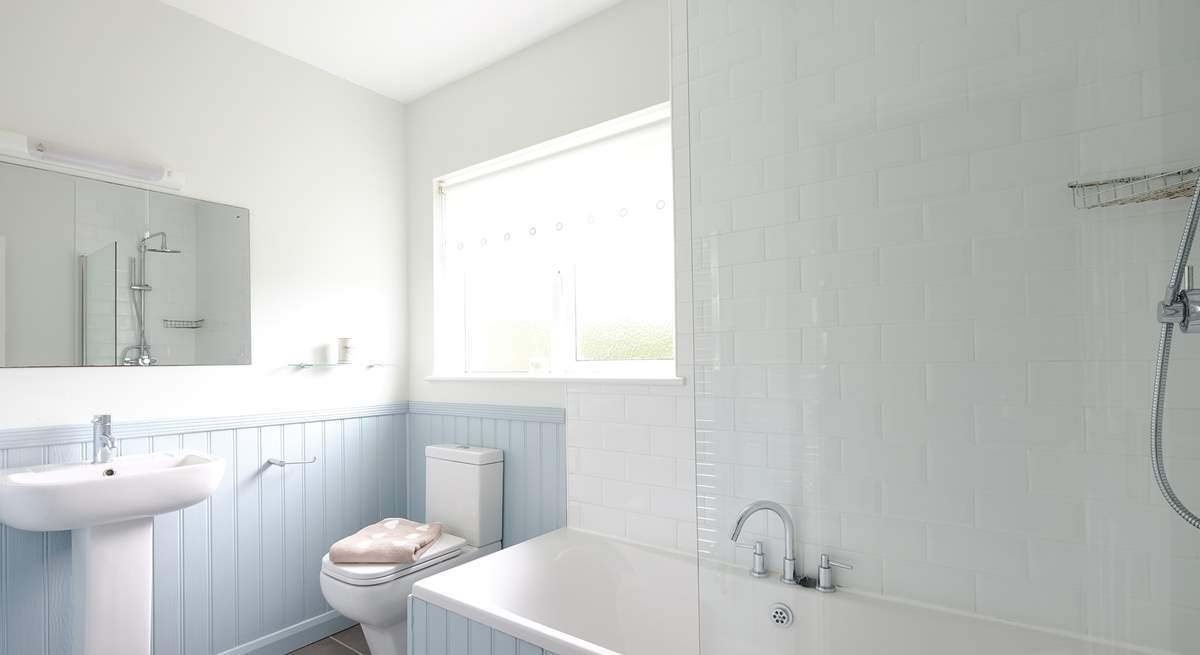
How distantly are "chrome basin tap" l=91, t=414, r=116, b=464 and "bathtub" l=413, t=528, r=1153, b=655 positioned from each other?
1.18m

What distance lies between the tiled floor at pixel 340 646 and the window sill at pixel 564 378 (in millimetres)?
1193

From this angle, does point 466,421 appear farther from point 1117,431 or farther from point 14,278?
point 1117,431

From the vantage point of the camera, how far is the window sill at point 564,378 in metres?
2.17

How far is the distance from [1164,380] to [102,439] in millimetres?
2730

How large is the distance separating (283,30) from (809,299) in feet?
8.23

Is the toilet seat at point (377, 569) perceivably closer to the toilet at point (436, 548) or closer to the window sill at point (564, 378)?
the toilet at point (436, 548)

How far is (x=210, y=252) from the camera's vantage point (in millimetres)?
2461

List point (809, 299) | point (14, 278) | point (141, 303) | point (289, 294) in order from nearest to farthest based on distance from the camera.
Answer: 1. point (809, 299)
2. point (14, 278)
3. point (141, 303)
4. point (289, 294)

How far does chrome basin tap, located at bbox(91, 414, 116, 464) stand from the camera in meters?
2.04

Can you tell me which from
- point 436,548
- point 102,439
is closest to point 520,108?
point 436,548

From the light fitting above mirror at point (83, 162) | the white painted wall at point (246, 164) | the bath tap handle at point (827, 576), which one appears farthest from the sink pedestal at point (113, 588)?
the bath tap handle at point (827, 576)

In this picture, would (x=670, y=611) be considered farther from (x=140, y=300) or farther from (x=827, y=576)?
(x=140, y=300)

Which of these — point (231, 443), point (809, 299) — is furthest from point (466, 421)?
point (809, 299)

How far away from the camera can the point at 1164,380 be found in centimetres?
80
